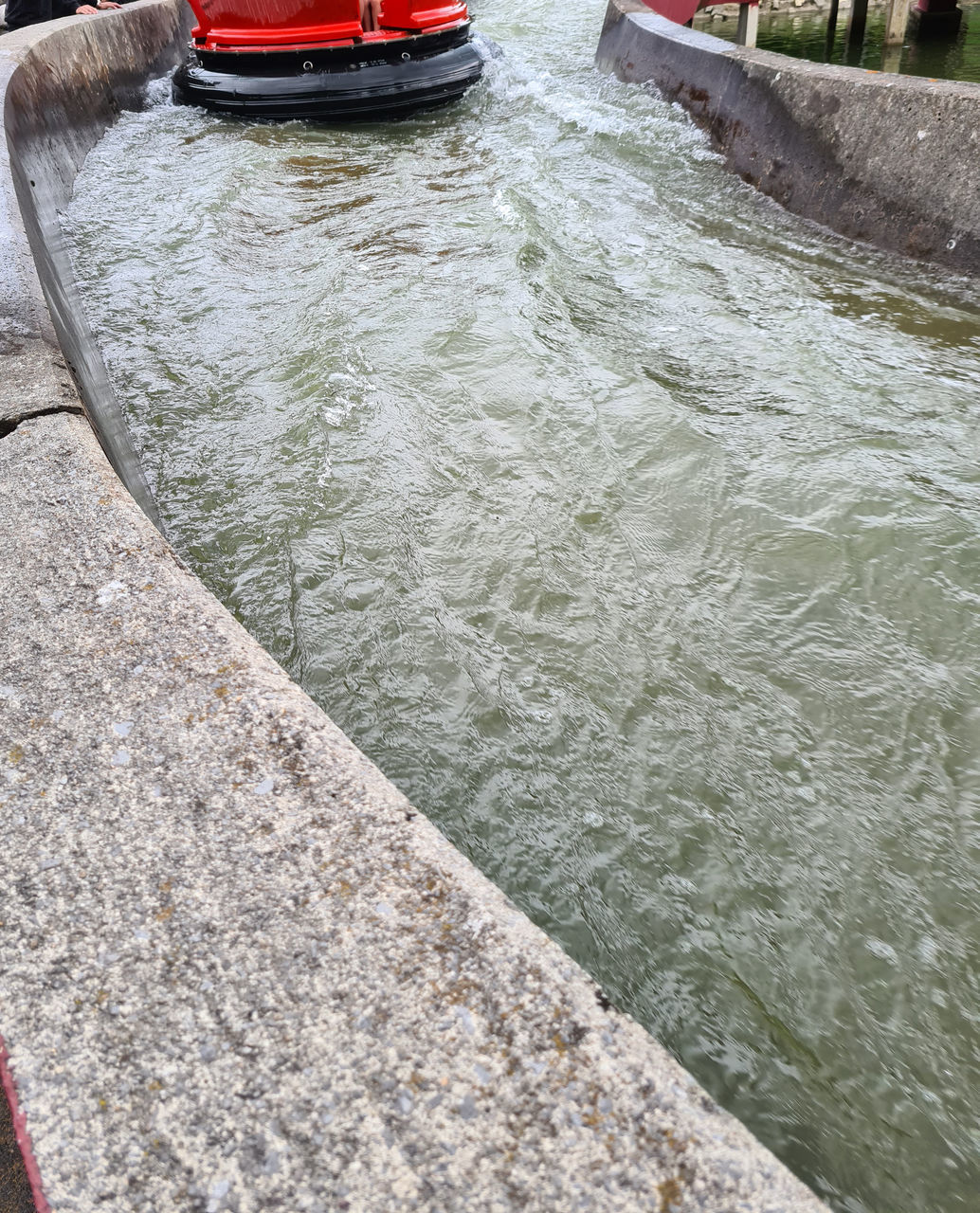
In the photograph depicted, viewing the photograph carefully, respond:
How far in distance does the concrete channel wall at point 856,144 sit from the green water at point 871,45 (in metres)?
3.18

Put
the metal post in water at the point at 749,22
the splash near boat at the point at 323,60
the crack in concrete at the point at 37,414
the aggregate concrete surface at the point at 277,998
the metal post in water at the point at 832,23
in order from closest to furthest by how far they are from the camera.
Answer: the aggregate concrete surface at the point at 277,998
the crack in concrete at the point at 37,414
the splash near boat at the point at 323,60
the metal post in water at the point at 749,22
the metal post in water at the point at 832,23

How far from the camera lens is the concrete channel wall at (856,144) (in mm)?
4230

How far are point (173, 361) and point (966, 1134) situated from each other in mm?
3970

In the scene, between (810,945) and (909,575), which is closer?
(810,945)

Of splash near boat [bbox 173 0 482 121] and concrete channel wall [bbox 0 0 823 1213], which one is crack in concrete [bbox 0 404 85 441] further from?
splash near boat [bbox 173 0 482 121]

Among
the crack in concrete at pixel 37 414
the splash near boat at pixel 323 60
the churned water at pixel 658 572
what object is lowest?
the churned water at pixel 658 572

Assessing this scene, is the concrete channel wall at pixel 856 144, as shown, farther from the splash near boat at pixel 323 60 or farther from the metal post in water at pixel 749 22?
the metal post in water at pixel 749 22

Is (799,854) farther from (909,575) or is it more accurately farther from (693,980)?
(909,575)

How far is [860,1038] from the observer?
1.56 metres

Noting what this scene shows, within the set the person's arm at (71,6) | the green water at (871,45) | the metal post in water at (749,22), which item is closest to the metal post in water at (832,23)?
the green water at (871,45)

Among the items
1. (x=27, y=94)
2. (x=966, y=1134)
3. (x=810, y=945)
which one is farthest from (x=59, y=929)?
(x=27, y=94)

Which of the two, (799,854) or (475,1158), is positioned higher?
(475,1158)

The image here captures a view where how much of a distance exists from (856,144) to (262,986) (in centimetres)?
528

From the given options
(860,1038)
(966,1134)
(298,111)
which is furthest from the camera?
(298,111)
